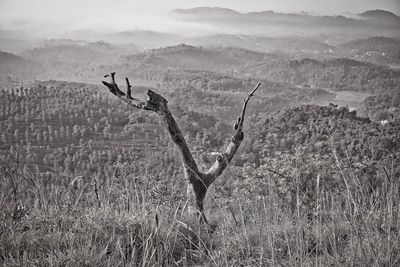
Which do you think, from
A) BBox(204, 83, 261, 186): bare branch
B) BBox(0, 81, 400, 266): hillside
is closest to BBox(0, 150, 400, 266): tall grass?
BBox(0, 81, 400, 266): hillside

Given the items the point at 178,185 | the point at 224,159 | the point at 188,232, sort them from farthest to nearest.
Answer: the point at 224,159 < the point at 178,185 < the point at 188,232

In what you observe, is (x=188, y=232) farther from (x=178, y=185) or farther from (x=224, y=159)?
(x=224, y=159)

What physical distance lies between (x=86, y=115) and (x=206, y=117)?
5078cm

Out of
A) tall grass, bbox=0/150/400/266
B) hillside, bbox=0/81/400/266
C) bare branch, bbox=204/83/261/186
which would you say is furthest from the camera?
bare branch, bbox=204/83/261/186

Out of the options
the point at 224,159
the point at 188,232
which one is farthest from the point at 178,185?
the point at 188,232

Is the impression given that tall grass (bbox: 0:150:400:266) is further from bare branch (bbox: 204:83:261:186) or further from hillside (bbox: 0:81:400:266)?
bare branch (bbox: 204:83:261:186)

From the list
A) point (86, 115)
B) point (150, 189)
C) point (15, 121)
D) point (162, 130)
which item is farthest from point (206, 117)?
point (150, 189)

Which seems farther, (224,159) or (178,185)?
(224,159)

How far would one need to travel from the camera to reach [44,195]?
14.2 ft

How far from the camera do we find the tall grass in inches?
104

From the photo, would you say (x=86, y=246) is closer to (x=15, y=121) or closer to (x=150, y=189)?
(x=150, y=189)

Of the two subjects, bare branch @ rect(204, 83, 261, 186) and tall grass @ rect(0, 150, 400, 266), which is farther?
bare branch @ rect(204, 83, 261, 186)

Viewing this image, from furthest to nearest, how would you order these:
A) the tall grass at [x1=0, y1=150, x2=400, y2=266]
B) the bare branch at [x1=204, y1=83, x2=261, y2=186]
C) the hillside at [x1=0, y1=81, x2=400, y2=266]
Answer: the bare branch at [x1=204, y1=83, x2=261, y2=186] → the hillside at [x1=0, y1=81, x2=400, y2=266] → the tall grass at [x1=0, y1=150, x2=400, y2=266]

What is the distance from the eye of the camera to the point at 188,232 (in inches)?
158
